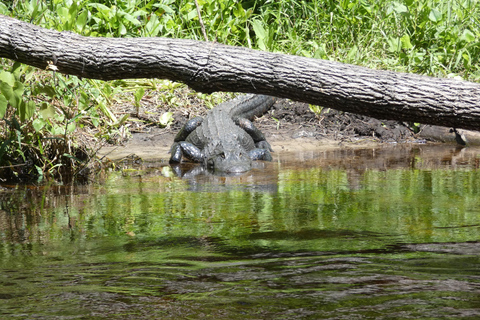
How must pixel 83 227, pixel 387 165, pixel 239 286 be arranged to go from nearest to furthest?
pixel 239 286, pixel 83 227, pixel 387 165

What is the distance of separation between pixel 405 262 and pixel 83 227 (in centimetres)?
189

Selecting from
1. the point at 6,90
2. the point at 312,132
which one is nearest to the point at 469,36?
the point at 312,132

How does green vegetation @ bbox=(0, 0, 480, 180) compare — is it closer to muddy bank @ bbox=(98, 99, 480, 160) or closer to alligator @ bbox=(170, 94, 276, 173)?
muddy bank @ bbox=(98, 99, 480, 160)

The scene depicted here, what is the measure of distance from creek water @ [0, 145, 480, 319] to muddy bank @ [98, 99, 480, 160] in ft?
6.40

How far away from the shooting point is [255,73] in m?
3.40

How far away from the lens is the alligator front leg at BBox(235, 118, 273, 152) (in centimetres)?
736

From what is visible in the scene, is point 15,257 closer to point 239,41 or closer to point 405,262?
point 405,262

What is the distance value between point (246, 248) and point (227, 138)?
3.99m

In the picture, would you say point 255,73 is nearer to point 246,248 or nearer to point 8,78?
point 246,248

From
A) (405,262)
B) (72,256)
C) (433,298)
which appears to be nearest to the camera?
(433,298)

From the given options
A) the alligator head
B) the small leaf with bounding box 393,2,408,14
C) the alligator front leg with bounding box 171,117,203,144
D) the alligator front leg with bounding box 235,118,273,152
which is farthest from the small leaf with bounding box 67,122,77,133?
the small leaf with bounding box 393,2,408,14

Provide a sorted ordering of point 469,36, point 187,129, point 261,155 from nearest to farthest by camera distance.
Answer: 1. point 261,155
2. point 187,129
3. point 469,36

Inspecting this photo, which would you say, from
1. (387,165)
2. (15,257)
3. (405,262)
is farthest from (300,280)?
(387,165)

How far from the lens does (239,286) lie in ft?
8.06
